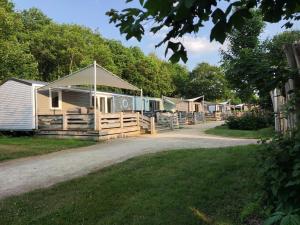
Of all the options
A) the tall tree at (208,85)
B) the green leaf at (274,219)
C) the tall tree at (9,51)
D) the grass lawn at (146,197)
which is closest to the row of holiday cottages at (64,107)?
the tall tree at (9,51)

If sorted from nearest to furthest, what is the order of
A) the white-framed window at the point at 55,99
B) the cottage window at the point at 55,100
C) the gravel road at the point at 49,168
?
the gravel road at the point at 49,168 → the white-framed window at the point at 55,99 → the cottage window at the point at 55,100

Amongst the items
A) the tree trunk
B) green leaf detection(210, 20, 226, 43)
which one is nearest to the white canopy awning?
the tree trunk

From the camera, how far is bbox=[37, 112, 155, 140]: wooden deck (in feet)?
60.0

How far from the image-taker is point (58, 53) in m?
44.8

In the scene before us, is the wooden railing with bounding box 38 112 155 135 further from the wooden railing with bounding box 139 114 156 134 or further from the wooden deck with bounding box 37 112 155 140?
the wooden railing with bounding box 139 114 156 134

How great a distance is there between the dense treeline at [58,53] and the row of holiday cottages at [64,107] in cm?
390

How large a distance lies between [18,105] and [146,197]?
54.6 feet

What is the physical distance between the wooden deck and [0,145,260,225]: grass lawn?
9.51 meters

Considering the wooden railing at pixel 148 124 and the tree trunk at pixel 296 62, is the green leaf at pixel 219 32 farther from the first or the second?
the wooden railing at pixel 148 124

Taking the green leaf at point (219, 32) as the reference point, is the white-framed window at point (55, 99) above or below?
above

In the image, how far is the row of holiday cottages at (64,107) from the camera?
18.8 meters

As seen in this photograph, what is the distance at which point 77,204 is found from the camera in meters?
6.11

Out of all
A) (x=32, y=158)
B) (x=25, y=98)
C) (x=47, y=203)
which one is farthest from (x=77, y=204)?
(x=25, y=98)

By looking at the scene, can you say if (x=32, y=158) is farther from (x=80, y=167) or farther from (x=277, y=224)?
(x=277, y=224)
